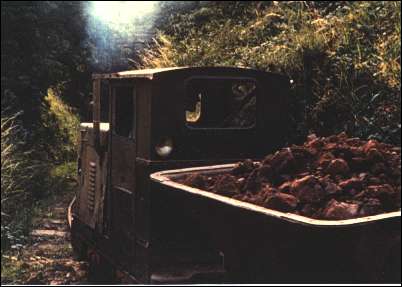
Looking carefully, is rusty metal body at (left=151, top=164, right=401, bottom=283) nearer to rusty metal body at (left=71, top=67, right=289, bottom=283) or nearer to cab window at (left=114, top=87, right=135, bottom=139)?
rusty metal body at (left=71, top=67, right=289, bottom=283)

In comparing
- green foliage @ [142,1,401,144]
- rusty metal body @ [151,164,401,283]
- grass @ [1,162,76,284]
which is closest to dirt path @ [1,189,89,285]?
grass @ [1,162,76,284]

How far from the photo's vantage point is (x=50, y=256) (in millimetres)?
7812

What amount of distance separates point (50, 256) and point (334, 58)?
160 inches

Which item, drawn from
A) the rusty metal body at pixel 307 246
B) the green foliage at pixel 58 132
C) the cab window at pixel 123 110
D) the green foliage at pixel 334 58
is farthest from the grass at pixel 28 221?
the rusty metal body at pixel 307 246

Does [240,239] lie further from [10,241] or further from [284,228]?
[10,241]

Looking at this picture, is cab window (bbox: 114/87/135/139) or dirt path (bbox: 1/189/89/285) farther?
dirt path (bbox: 1/189/89/285)

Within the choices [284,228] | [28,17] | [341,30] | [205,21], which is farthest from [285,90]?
[28,17]

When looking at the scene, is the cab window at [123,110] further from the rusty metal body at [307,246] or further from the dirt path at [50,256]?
the rusty metal body at [307,246]

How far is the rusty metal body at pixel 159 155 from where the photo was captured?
15.9ft

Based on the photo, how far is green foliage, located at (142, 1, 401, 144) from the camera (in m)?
6.44

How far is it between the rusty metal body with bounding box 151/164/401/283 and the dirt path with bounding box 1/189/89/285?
369cm

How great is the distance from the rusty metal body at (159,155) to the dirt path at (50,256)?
2.95 ft

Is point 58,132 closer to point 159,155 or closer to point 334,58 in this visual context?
point 334,58

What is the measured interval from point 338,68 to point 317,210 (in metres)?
4.05
